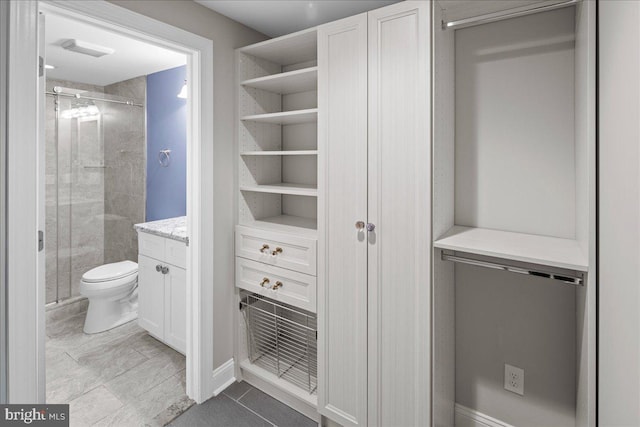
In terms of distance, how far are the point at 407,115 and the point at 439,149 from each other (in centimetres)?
22

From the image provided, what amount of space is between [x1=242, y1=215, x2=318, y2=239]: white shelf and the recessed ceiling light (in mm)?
1998

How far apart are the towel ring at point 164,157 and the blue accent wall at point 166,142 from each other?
3 cm

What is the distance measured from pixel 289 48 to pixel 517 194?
1582mm

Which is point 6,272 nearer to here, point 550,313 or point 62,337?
point 62,337

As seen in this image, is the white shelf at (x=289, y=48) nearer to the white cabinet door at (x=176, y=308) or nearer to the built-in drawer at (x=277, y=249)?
the built-in drawer at (x=277, y=249)

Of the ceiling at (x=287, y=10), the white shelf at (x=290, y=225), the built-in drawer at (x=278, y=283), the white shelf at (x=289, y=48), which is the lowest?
the built-in drawer at (x=278, y=283)

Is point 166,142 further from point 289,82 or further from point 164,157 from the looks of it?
point 289,82

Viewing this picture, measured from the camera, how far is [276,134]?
262 cm

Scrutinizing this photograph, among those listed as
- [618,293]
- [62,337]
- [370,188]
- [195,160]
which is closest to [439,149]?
[370,188]

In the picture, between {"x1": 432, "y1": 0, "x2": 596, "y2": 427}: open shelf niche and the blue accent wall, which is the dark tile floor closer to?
{"x1": 432, "y1": 0, "x2": 596, "y2": 427}: open shelf niche

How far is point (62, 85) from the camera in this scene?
389 cm

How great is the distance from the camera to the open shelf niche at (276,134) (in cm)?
221

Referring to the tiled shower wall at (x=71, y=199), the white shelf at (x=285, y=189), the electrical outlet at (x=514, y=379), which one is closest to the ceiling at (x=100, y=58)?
the tiled shower wall at (x=71, y=199)

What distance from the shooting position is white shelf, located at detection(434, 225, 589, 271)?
1308 millimetres
